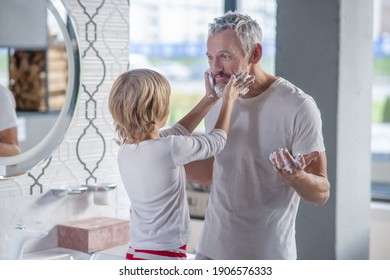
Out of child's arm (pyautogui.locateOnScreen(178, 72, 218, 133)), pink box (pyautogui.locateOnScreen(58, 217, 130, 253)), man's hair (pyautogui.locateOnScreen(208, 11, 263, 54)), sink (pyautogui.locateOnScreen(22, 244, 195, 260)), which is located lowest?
sink (pyautogui.locateOnScreen(22, 244, 195, 260))

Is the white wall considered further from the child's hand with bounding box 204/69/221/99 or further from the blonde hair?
the blonde hair

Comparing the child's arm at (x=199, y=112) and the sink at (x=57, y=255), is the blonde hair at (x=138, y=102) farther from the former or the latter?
the sink at (x=57, y=255)

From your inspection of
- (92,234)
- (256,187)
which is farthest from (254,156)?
(92,234)

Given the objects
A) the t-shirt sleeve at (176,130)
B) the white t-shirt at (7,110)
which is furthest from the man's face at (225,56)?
the white t-shirt at (7,110)

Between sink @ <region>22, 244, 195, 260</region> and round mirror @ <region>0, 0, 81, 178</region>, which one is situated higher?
round mirror @ <region>0, 0, 81, 178</region>

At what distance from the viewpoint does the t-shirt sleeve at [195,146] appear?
1489mm

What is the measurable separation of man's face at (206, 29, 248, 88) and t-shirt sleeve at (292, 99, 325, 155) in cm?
18

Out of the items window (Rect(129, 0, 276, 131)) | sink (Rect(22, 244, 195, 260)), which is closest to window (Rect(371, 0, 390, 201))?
window (Rect(129, 0, 276, 131))

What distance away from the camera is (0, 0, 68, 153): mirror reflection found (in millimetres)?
1886

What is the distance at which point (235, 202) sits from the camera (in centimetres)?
165

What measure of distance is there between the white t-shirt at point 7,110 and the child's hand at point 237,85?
669 mm

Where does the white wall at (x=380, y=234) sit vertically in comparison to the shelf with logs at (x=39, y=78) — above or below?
below

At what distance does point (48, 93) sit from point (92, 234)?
0.43m
